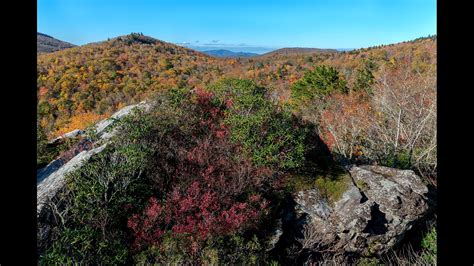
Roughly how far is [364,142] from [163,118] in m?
11.1

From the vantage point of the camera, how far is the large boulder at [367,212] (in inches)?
320

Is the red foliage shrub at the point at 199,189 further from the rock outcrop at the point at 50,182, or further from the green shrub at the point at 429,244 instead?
the green shrub at the point at 429,244

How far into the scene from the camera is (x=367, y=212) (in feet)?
27.1

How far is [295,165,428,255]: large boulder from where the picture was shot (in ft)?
26.7

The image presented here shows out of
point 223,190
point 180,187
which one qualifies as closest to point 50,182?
point 180,187

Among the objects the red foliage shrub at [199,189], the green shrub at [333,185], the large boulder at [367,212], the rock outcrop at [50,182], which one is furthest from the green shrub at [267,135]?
the rock outcrop at [50,182]

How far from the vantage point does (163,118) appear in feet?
31.3

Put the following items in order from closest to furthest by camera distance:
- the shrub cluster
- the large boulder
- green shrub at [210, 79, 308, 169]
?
1. the shrub cluster
2. the large boulder
3. green shrub at [210, 79, 308, 169]

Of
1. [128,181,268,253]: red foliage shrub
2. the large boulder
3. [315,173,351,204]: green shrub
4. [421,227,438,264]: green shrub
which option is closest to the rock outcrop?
[128,181,268,253]: red foliage shrub

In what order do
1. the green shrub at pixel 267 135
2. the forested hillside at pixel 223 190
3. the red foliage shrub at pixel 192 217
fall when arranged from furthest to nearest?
the green shrub at pixel 267 135, the red foliage shrub at pixel 192 217, the forested hillside at pixel 223 190

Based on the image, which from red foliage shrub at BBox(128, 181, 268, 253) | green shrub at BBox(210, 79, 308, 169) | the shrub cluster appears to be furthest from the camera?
green shrub at BBox(210, 79, 308, 169)

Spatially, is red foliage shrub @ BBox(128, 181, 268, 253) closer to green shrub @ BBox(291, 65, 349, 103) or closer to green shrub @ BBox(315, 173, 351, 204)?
green shrub @ BBox(315, 173, 351, 204)
